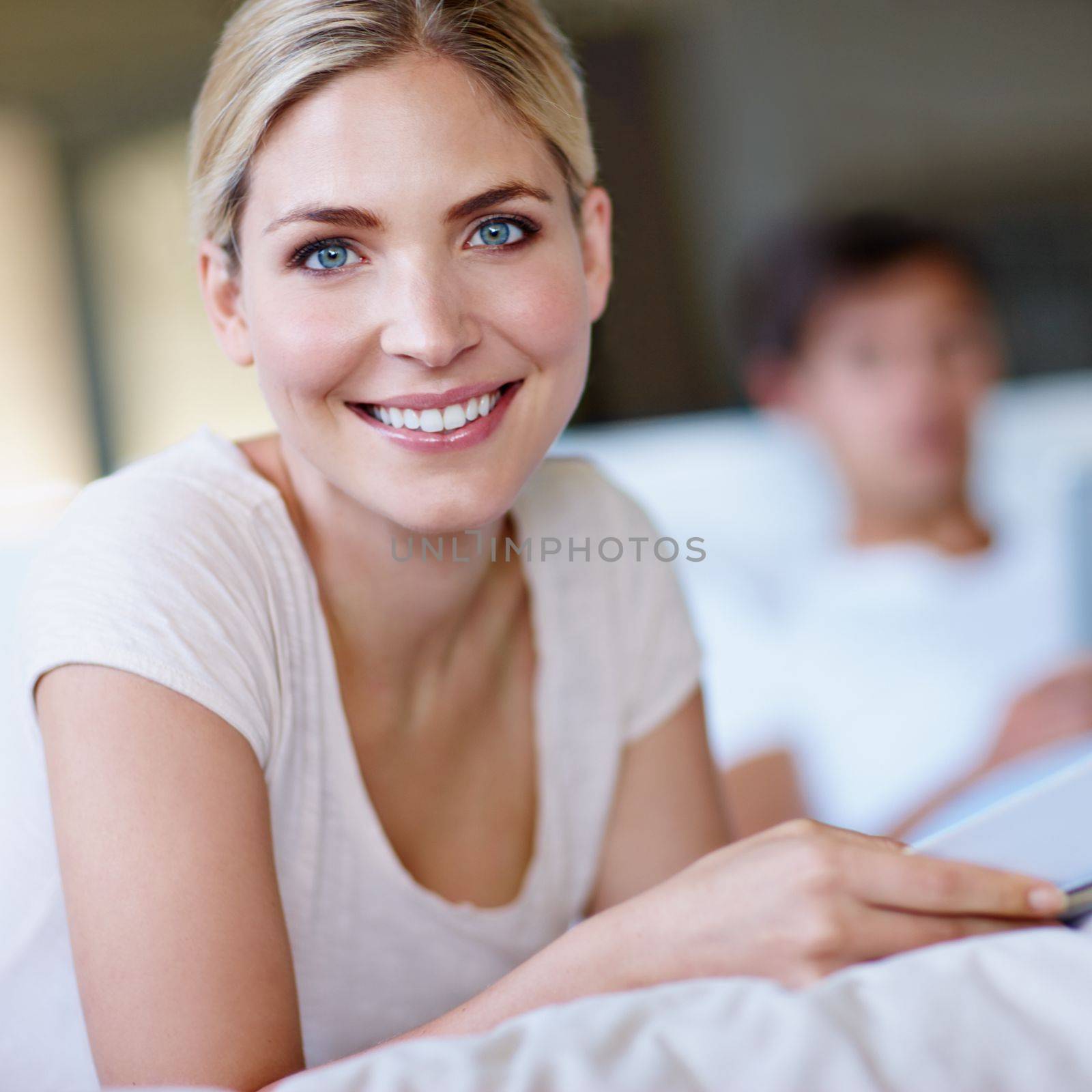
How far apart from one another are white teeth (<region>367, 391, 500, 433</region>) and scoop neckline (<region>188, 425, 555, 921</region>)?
0.40 feet

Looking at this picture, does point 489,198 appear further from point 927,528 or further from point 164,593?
point 927,528

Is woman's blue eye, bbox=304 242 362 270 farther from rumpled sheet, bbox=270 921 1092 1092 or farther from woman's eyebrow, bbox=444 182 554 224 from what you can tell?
rumpled sheet, bbox=270 921 1092 1092

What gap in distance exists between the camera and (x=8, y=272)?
253 cm

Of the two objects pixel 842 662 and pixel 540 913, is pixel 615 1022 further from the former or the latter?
pixel 842 662

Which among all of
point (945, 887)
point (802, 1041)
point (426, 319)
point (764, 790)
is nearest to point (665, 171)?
point (764, 790)

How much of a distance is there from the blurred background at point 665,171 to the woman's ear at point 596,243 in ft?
5.34

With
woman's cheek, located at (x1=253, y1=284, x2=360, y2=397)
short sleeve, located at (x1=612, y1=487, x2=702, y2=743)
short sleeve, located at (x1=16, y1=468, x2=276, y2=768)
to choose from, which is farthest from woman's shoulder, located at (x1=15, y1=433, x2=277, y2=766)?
short sleeve, located at (x1=612, y1=487, x2=702, y2=743)

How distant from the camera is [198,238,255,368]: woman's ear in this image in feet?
2.57

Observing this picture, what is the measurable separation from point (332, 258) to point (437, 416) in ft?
0.38

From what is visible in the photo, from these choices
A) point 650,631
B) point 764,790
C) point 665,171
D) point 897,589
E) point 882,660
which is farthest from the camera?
point 665,171

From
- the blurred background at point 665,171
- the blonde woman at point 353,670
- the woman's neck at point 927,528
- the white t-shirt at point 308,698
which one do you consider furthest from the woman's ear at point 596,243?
the blurred background at point 665,171

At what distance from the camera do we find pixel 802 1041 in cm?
45

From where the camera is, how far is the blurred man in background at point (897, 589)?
1708 mm

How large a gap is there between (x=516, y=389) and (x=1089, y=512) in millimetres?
1565
